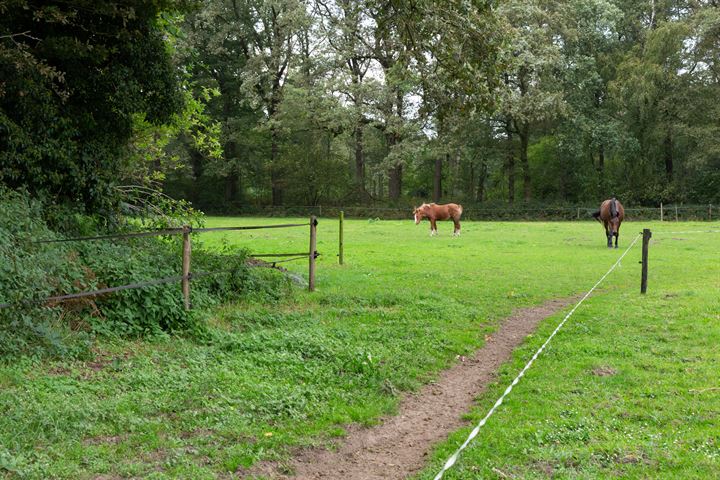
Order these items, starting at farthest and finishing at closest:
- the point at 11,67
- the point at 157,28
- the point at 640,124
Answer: the point at 640,124 < the point at 157,28 < the point at 11,67

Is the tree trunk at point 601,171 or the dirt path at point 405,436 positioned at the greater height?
the tree trunk at point 601,171

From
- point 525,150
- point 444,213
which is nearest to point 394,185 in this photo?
point 525,150

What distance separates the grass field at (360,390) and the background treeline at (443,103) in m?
3.99

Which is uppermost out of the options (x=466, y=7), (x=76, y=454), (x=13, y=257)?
(x=466, y=7)

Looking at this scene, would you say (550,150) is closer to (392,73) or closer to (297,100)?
(297,100)

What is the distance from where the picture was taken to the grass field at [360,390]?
398 cm

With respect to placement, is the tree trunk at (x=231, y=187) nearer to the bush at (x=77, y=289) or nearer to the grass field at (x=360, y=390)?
A: the grass field at (x=360, y=390)

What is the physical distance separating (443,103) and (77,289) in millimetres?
7148

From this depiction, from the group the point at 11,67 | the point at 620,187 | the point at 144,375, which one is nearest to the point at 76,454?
the point at 144,375

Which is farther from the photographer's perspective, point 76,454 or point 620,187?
point 620,187

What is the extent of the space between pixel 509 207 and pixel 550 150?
9056mm

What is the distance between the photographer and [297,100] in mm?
43188

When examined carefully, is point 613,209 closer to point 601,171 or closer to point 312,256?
point 312,256

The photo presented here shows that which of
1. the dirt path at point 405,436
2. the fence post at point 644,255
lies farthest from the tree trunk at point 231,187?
the dirt path at point 405,436
